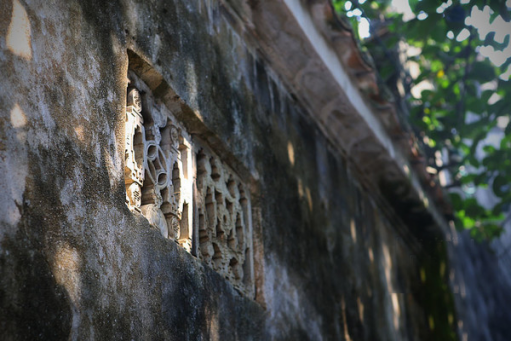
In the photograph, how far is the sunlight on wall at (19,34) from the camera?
2.47 meters

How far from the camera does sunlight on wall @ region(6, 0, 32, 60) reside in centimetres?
247

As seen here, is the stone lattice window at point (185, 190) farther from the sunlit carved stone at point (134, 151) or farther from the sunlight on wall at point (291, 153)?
the sunlight on wall at point (291, 153)

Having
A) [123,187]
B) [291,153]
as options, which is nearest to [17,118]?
[123,187]

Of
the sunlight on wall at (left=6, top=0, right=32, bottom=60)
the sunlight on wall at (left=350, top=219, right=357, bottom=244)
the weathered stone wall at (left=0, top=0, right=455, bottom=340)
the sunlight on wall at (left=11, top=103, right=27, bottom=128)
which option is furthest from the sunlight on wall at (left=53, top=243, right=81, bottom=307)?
the sunlight on wall at (left=350, top=219, right=357, bottom=244)

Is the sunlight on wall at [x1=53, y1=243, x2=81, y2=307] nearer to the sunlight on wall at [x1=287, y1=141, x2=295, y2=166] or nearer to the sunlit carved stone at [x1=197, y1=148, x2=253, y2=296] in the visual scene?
the sunlit carved stone at [x1=197, y1=148, x2=253, y2=296]

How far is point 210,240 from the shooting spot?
3.75 meters

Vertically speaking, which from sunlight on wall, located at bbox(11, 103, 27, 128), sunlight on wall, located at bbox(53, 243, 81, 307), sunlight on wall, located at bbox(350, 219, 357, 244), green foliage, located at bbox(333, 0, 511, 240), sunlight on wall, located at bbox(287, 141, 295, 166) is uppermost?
green foliage, located at bbox(333, 0, 511, 240)

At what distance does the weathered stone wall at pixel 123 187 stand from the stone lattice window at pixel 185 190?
0.27ft

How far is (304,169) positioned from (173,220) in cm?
217

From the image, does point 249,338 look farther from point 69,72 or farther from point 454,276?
point 454,276

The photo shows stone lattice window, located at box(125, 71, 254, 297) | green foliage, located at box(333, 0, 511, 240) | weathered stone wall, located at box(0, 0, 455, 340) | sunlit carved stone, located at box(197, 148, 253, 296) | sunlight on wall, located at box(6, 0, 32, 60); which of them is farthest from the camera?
green foliage, located at box(333, 0, 511, 240)

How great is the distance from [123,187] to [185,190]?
0.66m

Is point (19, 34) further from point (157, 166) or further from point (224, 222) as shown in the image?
point (224, 222)

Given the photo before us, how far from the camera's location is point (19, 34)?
251 centimetres
